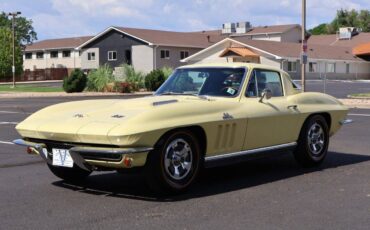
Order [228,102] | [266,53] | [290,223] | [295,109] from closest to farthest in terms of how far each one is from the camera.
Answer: [290,223], [228,102], [295,109], [266,53]

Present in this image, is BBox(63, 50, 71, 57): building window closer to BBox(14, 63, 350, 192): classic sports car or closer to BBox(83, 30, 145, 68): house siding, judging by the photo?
BBox(83, 30, 145, 68): house siding

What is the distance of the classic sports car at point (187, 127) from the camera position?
20.8ft

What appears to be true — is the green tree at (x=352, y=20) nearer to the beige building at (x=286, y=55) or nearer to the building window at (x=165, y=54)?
the beige building at (x=286, y=55)

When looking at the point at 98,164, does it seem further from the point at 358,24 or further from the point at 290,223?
the point at 358,24

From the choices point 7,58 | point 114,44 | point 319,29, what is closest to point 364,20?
point 319,29

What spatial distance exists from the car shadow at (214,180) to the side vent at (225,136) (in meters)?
0.54

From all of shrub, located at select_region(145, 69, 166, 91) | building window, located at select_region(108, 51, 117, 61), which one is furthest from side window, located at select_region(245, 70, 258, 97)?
building window, located at select_region(108, 51, 117, 61)

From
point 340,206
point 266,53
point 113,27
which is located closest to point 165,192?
point 340,206

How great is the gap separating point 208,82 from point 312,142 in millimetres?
2043

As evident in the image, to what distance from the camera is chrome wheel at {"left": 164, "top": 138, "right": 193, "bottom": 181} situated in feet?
21.8

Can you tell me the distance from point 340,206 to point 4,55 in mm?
63650

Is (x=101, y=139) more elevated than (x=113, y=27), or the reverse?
(x=113, y=27)

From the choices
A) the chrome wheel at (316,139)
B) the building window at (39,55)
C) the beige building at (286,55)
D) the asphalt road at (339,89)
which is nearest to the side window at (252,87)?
the chrome wheel at (316,139)

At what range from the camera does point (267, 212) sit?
6.09 meters
